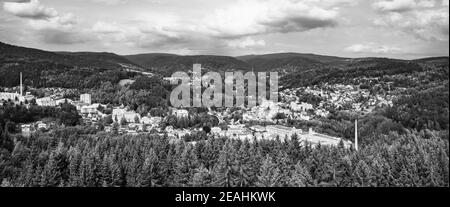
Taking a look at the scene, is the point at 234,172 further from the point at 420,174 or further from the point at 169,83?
the point at 169,83

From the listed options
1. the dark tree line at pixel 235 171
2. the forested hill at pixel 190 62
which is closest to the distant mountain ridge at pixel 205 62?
the forested hill at pixel 190 62

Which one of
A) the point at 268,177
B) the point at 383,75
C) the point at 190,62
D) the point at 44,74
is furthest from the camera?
the point at 190,62

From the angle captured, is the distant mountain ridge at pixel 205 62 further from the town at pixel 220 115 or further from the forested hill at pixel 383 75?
the town at pixel 220 115

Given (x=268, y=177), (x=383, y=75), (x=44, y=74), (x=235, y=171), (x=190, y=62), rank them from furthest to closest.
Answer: (x=190, y=62), (x=383, y=75), (x=44, y=74), (x=235, y=171), (x=268, y=177)

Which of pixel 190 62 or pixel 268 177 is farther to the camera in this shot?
pixel 190 62

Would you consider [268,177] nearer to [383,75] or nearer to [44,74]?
[44,74]

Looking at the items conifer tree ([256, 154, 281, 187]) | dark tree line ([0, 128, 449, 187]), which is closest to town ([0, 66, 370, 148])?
dark tree line ([0, 128, 449, 187])

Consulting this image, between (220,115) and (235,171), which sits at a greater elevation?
(235,171)

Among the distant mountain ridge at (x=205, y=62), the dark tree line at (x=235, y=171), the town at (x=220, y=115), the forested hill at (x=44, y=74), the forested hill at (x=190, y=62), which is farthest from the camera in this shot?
the forested hill at (x=190, y=62)

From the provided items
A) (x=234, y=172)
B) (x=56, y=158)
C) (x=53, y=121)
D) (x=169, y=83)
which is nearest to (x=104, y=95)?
(x=169, y=83)

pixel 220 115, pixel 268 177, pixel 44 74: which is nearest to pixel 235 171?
pixel 268 177

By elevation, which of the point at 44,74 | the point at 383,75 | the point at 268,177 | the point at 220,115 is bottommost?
the point at 220,115

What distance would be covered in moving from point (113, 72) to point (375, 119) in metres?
50.6

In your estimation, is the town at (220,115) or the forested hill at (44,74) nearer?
the town at (220,115)
